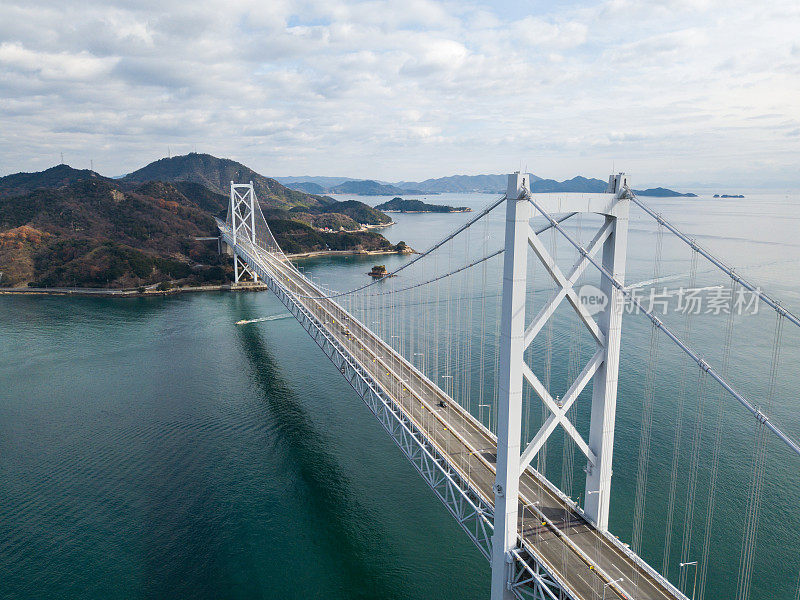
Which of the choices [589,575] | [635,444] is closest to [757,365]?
[635,444]

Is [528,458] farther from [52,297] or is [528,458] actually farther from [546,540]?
[52,297]

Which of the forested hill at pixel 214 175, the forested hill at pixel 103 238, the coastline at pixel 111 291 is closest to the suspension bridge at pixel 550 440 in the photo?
the coastline at pixel 111 291

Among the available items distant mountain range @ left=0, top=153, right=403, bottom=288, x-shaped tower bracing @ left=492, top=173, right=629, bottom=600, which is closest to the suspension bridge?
x-shaped tower bracing @ left=492, top=173, right=629, bottom=600


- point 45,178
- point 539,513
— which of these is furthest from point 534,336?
point 45,178

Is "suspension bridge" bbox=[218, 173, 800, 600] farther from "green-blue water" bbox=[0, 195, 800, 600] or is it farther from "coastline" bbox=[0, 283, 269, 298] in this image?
"coastline" bbox=[0, 283, 269, 298]

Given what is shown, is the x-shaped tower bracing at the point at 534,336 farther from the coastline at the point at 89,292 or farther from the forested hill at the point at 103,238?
the forested hill at the point at 103,238
